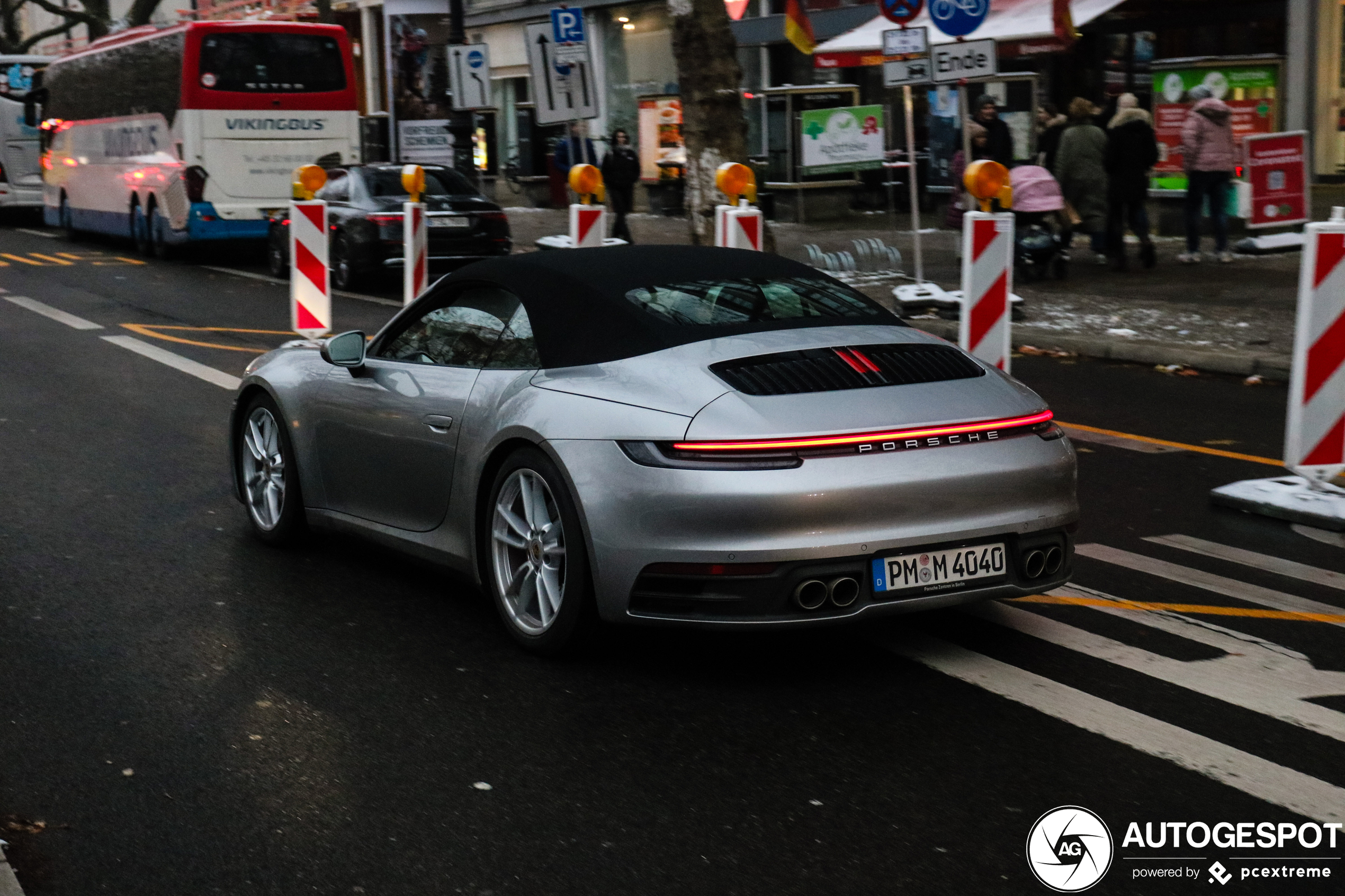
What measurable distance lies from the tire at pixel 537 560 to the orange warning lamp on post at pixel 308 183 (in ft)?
29.7

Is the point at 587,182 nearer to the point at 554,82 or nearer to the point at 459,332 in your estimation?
the point at 554,82

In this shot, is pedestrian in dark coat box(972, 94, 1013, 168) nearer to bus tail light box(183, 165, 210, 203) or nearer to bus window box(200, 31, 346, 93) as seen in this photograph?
bus window box(200, 31, 346, 93)

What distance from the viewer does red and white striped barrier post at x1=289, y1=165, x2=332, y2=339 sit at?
45.9 ft

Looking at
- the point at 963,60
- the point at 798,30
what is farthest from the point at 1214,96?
the point at 963,60

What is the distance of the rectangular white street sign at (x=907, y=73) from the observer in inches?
598

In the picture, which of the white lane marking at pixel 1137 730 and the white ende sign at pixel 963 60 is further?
the white ende sign at pixel 963 60

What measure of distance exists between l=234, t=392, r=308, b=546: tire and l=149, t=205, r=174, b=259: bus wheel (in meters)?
18.2

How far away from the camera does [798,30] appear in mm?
24156

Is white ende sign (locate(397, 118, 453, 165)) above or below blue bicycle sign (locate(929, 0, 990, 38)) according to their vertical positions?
below

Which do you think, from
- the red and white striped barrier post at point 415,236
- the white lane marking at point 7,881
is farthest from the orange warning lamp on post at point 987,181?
the white lane marking at point 7,881

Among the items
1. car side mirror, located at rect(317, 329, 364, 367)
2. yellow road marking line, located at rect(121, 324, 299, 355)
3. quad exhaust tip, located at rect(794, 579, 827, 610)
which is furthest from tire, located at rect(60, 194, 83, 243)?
quad exhaust tip, located at rect(794, 579, 827, 610)

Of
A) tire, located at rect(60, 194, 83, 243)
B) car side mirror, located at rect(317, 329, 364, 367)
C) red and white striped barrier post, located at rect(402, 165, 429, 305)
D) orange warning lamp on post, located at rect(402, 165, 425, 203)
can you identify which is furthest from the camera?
tire, located at rect(60, 194, 83, 243)

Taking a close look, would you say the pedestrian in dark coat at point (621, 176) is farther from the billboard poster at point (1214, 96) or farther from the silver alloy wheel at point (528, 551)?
the silver alloy wheel at point (528, 551)

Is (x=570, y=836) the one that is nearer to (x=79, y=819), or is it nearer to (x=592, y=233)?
(x=79, y=819)
